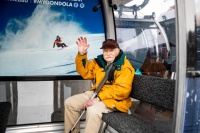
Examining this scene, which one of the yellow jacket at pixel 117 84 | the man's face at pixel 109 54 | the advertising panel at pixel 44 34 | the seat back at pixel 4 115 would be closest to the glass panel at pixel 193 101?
the yellow jacket at pixel 117 84

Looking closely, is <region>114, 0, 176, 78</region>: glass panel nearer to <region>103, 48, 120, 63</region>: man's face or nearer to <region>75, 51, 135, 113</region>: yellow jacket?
<region>75, 51, 135, 113</region>: yellow jacket

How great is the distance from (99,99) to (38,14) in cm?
148

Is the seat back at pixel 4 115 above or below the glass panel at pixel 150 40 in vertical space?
below

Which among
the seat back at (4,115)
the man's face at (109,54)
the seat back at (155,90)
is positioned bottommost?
the seat back at (4,115)

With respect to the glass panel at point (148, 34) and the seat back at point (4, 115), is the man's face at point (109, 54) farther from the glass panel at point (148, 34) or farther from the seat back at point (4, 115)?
the seat back at point (4, 115)

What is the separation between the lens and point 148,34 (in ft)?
11.2

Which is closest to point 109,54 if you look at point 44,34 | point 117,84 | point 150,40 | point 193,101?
point 117,84

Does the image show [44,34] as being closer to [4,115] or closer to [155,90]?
[4,115]

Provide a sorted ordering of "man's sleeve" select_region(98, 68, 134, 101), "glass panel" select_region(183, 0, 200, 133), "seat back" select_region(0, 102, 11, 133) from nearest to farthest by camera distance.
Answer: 1. "glass panel" select_region(183, 0, 200, 133)
2. "seat back" select_region(0, 102, 11, 133)
3. "man's sleeve" select_region(98, 68, 134, 101)

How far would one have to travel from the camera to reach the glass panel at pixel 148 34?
300 centimetres

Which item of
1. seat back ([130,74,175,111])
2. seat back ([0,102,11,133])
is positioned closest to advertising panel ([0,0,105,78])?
seat back ([0,102,11,133])

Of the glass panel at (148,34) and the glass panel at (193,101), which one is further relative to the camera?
the glass panel at (148,34)

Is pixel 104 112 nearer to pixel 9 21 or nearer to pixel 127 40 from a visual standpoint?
pixel 127 40

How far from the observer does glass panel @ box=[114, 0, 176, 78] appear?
2996 mm
